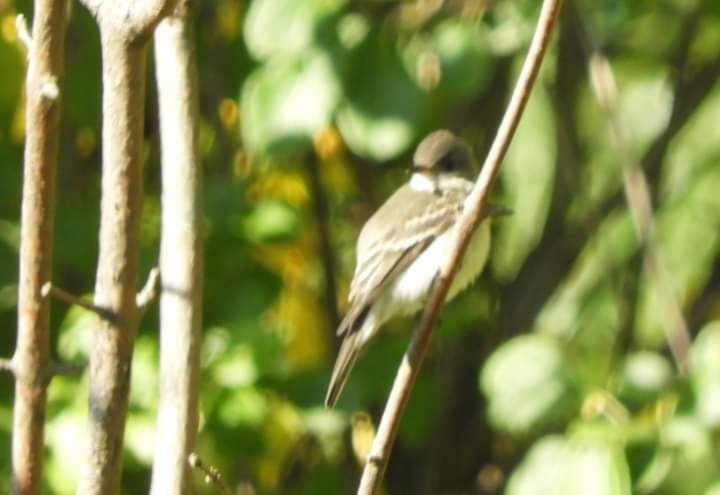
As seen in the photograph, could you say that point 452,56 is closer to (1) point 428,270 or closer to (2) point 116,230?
(1) point 428,270

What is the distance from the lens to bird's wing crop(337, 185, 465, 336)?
389cm

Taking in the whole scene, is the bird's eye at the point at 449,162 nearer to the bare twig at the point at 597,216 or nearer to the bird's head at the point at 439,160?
the bird's head at the point at 439,160

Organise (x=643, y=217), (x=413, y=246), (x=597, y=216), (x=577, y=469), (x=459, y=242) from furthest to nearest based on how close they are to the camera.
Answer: (x=597, y=216)
(x=413, y=246)
(x=643, y=217)
(x=577, y=469)
(x=459, y=242)

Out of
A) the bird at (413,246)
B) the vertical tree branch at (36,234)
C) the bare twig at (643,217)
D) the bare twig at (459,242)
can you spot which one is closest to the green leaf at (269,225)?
the bird at (413,246)

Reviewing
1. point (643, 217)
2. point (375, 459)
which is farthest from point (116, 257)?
point (643, 217)

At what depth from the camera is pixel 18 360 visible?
2.07 meters

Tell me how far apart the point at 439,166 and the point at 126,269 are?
225 centimetres

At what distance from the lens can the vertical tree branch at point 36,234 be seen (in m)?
1.97

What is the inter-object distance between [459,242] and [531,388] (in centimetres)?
120

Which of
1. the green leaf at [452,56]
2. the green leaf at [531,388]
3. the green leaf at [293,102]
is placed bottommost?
the green leaf at [531,388]

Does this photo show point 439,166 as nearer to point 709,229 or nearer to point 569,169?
point 569,169

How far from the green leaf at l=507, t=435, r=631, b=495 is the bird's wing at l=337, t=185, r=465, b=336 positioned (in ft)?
2.53

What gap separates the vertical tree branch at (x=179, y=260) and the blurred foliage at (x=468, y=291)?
3.09 feet

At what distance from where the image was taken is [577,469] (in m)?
3.00
